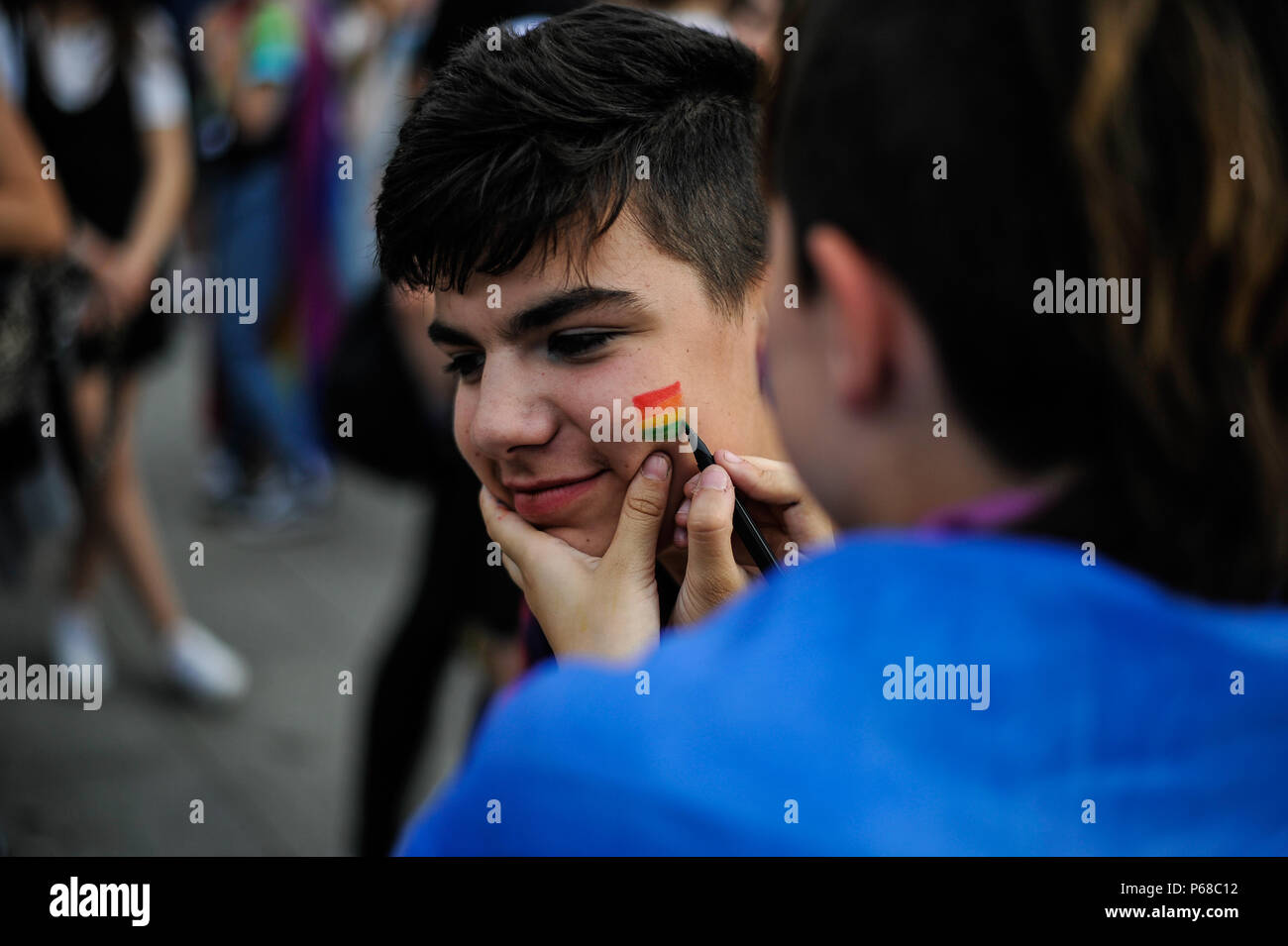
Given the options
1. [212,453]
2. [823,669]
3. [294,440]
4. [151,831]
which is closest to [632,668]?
[823,669]

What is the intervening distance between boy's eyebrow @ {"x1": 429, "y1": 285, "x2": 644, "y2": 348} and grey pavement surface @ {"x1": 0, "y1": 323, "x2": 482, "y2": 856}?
1.67 meters

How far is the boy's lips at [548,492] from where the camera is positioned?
1176 millimetres

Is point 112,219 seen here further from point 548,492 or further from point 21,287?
point 548,492

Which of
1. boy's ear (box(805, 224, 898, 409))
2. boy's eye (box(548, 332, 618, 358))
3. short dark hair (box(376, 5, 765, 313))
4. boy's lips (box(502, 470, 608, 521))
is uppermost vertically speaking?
short dark hair (box(376, 5, 765, 313))

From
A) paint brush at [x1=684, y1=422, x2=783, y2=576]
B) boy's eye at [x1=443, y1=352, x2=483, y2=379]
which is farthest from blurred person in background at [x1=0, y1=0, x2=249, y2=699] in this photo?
paint brush at [x1=684, y1=422, x2=783, y2=576]

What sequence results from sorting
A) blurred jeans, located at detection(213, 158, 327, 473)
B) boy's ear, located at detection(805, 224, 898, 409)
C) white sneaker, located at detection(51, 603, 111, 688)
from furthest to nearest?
1. blurred jeans, located at detection(213, 158, 327, 473)
2. white sneaker, located at detection(51, 603, 111, 688)
3. boy's ear, located at detection(805, 224, 898, 409)

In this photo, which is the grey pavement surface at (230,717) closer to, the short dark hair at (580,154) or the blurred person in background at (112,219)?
the blurred person in background at (112,219)

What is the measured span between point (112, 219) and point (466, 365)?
3059 millimetres

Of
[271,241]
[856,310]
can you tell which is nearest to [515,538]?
[856,310]

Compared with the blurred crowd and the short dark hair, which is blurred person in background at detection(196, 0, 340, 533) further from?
the short dark hair

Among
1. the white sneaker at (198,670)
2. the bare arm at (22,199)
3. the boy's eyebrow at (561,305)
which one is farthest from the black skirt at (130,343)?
the boy's eyebrow at (561,305)

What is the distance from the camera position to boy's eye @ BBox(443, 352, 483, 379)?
1179mm
